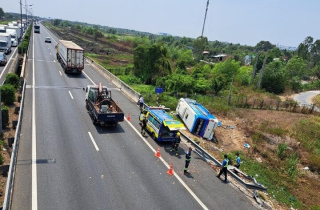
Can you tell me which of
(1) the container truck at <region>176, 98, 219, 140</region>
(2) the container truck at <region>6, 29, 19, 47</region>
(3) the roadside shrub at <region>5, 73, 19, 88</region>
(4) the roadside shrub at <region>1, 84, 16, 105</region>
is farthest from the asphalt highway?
(2) the container truck at <region>6, 29, 19, 47</region>

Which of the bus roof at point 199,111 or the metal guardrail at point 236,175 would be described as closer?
the metal guardrail at point 236,175

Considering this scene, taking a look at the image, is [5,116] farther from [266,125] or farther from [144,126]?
[266,125]

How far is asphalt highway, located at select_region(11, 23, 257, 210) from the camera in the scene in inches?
449

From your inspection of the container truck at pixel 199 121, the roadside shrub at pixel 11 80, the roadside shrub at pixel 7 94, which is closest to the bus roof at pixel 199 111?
the container truck at pixel 199 121

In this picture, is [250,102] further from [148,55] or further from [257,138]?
[148,55]

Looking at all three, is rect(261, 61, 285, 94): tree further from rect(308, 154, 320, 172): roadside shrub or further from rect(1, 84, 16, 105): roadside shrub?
rect(1, 84, 16, 105): roadside shrub

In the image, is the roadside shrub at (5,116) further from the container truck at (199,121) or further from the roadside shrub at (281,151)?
the roadside shrub at (281,151)

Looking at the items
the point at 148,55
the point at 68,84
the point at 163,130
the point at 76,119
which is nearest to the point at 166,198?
the point at 163,130

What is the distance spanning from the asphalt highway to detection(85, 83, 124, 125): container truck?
2.43ft

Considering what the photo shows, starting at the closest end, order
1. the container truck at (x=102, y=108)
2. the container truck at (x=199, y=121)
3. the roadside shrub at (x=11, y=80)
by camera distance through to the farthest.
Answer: the container truck at (x=102, y=108)
the container truck at (x=199, y=121)
the roadside shrub at (x=11, y=80)

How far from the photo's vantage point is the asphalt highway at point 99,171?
11398 mm

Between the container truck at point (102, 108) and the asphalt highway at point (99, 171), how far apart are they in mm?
740

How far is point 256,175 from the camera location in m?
16.5

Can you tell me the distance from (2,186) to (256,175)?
46.4ft
